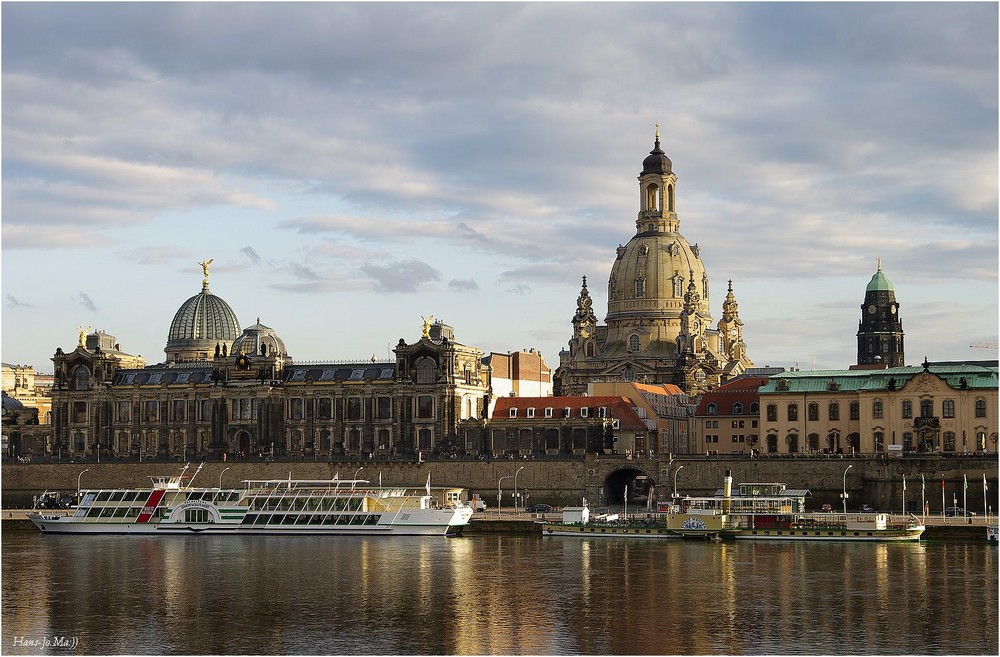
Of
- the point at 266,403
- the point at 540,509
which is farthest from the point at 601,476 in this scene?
the point at 266,403

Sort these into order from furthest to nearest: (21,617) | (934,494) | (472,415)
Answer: (472,415) < (934,494) < (21,617)

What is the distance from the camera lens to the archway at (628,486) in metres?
Result: 152

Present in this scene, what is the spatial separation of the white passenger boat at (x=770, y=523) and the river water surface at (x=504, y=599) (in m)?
2.73

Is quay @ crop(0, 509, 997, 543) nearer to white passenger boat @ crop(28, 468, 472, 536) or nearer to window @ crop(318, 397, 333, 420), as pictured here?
white passenger boat @ crop(28, 468, 472, 536)

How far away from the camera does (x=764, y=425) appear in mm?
152750

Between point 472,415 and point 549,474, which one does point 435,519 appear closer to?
point 549,474

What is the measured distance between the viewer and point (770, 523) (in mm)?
119750

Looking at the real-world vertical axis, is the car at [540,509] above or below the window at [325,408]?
below

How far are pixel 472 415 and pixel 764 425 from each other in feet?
104

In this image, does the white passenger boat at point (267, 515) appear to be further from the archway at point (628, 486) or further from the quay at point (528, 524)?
the archway at point (628, 486)

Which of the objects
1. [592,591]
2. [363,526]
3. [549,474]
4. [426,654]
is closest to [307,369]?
[549,474]

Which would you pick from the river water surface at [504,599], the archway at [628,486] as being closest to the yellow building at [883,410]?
the archway at [628,486]

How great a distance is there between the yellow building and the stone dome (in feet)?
177

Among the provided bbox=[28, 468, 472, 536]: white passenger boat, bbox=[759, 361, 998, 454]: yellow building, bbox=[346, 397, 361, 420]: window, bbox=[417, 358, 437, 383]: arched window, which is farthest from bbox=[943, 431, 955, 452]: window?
bbox=[346, 397, 361, 420]: window
